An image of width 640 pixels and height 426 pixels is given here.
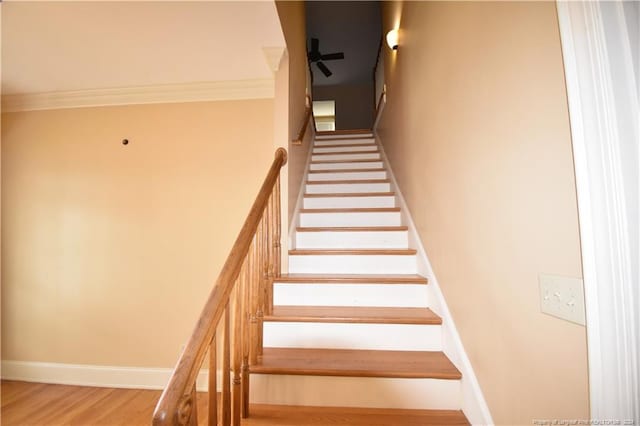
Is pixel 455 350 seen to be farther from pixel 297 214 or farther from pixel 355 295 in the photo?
pixel 297 214

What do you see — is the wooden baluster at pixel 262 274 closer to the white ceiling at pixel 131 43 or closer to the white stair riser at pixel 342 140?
the white ceiling at pixel 131 43

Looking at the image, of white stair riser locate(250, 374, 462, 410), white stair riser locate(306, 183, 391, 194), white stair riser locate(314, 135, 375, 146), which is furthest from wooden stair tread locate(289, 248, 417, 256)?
white stair riser locate(314, 135, 375, 146)

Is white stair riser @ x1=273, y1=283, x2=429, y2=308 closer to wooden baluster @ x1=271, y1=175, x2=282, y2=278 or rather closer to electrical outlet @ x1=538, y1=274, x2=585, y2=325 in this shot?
wooden baluster @ x1=271, y1=175, x2=282, y2=278

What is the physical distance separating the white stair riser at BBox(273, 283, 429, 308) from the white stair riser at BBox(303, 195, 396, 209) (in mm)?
1097

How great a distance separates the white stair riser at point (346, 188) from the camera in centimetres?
297

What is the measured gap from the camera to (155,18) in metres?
1.65

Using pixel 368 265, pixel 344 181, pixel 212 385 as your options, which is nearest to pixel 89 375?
pixel 212 385

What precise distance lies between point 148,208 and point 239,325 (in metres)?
1.83

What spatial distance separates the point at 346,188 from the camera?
298 centimetres

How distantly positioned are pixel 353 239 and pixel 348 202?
562mm

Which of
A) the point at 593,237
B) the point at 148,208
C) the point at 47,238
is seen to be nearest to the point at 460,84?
the point at 593,237

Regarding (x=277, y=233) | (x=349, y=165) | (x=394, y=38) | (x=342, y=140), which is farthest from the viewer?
(x=342, y=140)

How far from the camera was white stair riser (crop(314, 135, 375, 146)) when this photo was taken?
4134 millimetres

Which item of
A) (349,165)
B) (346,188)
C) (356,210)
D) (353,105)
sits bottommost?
(356,210)
